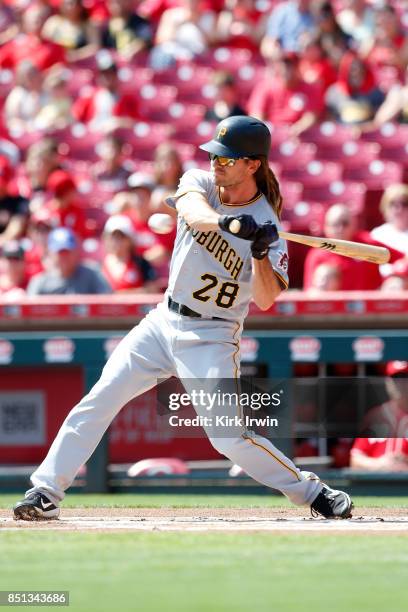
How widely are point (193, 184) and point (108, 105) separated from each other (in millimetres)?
7611

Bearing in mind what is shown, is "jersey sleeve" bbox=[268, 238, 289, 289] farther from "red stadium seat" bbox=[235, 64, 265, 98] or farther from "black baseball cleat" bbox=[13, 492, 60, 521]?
"red stadium seat" bbox=[235, 64, 265, 98]

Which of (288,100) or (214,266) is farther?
(288,100)

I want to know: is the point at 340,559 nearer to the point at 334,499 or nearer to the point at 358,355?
the point at 334,499

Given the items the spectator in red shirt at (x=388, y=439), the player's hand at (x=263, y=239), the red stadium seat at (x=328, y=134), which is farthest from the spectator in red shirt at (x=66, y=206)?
the player's hand at (x=263, y=239)

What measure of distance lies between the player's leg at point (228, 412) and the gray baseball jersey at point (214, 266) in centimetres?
10

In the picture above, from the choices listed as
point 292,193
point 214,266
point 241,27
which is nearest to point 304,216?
point 292,193

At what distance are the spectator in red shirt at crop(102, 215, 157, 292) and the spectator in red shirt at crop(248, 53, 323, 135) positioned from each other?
3071 millimetres

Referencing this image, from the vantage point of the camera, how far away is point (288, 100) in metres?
12.2

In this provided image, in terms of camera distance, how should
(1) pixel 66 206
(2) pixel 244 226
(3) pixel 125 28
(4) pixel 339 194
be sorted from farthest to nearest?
1. (3) pixel 125 28
2. (4) pixel 339 194
3. (1) pixel 66 206
4. (2) pixel 244 226

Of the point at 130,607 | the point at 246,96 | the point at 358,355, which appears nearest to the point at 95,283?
the point at 358,355

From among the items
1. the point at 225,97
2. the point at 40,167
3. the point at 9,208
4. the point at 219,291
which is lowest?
the point at 219,291

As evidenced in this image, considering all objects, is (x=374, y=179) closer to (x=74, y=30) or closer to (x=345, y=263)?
(x=345, y=263)

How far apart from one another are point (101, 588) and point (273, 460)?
1.68 metres

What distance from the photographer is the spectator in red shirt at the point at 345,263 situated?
873 cm
